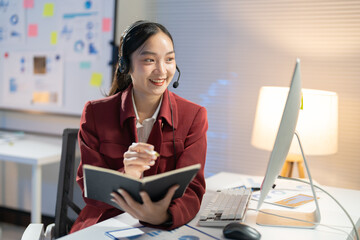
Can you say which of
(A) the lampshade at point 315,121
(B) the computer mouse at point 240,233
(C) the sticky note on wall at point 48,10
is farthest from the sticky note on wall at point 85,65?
(B) the computer mouse at point 240,233

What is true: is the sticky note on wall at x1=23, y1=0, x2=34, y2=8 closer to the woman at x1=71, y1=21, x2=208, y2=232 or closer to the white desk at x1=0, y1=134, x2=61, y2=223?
the white desk at x1=0, y1=134, x2=61, y2=223

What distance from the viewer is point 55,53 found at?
2.84 metres

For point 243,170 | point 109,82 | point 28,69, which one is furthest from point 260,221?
point 28,69

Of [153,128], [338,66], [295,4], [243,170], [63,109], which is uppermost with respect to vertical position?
[295,4]

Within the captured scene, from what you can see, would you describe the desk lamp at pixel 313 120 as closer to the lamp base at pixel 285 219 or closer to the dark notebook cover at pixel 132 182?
the lamp base at pixel 285 219

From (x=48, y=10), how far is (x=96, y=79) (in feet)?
2.20

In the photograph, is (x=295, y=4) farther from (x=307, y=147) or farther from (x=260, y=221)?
(x=260, y=221)

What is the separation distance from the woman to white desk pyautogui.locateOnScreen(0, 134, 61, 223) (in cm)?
91

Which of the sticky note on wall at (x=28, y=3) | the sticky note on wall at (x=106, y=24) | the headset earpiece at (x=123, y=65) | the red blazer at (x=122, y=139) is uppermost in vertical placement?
the sticky note on wall at (x=28, y=3)

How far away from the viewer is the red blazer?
4.32ft

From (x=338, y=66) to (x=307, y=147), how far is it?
25.3 inches

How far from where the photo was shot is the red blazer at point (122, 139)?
4.32 feet

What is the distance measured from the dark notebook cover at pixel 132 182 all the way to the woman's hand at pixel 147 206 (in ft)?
0.04

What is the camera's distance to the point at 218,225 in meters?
1.08
